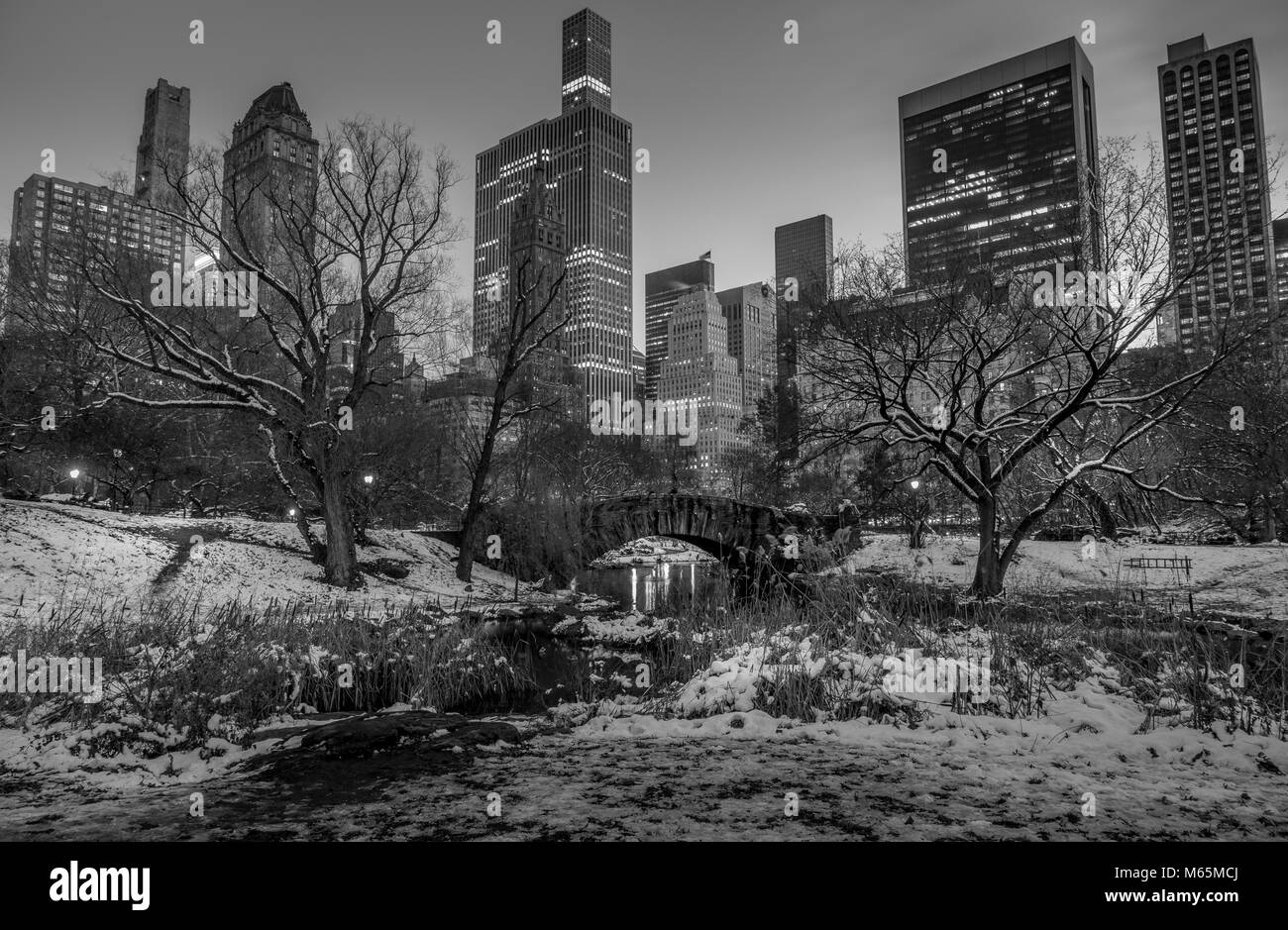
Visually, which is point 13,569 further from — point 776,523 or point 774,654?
point 776,523

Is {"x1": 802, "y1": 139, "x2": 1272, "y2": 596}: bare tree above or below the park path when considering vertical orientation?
above

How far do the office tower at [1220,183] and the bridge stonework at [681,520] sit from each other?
16459mm

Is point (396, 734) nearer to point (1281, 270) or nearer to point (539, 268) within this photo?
point (539, 268)

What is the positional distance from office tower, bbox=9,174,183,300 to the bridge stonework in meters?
18.3

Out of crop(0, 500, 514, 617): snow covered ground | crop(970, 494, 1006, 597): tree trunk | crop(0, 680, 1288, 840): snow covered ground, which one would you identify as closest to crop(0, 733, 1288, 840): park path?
crop(0, 680, 1288, 840): snow covered ground

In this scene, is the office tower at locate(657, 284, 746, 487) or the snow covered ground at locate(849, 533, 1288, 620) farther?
the office tower at locate(657, 284, 746, 487)

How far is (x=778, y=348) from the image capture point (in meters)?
27.1

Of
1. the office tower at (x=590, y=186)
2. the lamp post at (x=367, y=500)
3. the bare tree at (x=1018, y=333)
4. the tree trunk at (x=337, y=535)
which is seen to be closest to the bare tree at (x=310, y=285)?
the tree trunk at (x=337, y=535)

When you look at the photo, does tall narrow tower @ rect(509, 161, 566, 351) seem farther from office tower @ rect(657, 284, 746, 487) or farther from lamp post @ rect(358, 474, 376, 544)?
office tower @ rect(657, 284, 746, 487)

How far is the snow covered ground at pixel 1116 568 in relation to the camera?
23.8m

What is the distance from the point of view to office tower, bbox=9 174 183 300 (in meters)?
22.0

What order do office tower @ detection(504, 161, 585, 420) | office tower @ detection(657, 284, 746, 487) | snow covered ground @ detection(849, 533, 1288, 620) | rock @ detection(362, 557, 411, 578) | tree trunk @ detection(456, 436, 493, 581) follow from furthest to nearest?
office tower @ detection(657, 284, 746, 487) < tree trunk @ detection(456, 436, 493, 581) < rock @ detection(362, 557, 411, 578) < office tower @ detection(504, 161, 585, 420) < snow covered ground @ detection(849, 533, 1288, 620)
